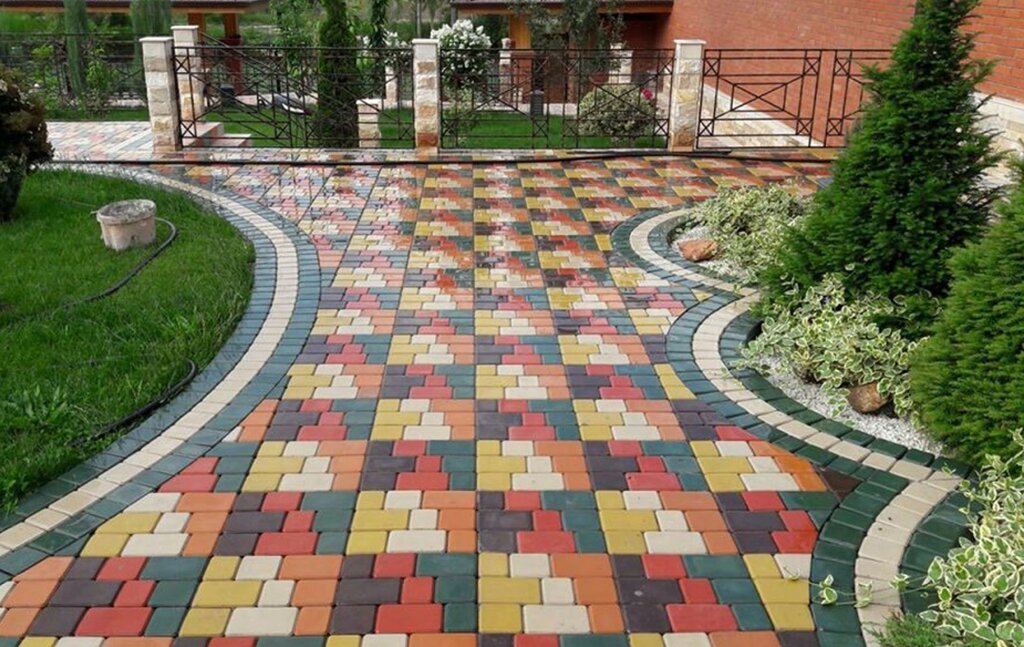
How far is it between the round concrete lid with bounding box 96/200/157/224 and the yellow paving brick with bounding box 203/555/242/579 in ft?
13.8

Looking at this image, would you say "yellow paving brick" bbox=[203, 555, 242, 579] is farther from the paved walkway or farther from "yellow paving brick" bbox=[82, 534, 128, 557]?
"yellow paving brick" bbox=[82, 534, 128, 557]

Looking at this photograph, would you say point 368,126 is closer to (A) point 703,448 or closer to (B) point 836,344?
(B) point 836,344

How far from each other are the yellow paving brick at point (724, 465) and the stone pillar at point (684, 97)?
716 centimetres

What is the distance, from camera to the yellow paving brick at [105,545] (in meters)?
3.41

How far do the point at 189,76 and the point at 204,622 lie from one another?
363 inches

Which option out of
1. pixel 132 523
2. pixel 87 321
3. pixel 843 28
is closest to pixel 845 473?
pixel 132 523

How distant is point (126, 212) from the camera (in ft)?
22.5

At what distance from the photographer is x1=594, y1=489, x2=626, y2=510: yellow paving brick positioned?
375 centimetres

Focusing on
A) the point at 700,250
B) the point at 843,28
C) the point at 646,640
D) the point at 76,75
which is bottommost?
the point at 646,640

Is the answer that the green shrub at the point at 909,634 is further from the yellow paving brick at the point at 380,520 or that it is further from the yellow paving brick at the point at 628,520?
the yellow paving brick at the point at 380,520

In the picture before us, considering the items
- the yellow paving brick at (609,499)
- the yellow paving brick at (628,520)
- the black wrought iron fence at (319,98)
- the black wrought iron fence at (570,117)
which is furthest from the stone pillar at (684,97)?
the yellow paving brick at (628,520)

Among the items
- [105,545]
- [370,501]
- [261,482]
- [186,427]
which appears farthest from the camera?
[186,427]

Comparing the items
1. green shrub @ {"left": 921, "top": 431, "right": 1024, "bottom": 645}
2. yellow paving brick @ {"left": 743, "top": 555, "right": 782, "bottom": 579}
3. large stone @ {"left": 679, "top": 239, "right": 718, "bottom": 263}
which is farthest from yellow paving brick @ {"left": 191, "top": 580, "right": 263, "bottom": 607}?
large stone @ {"left": 679, "top": 239, "right": 718, "bottom": 263}

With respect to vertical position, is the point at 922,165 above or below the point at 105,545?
above
